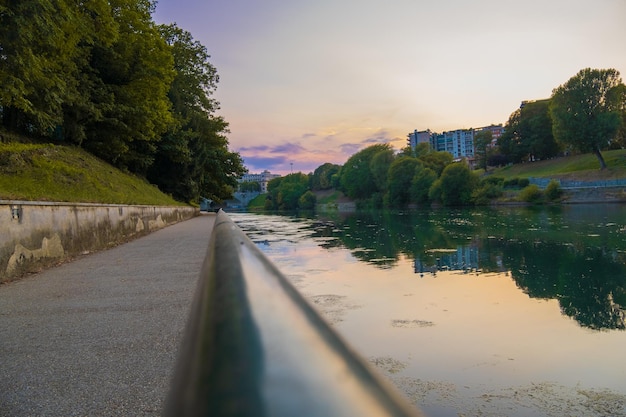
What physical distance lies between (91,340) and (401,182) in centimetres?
7660

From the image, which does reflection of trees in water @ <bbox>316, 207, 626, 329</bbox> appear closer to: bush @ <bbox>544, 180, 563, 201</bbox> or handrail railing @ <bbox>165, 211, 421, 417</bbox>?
handrail railing @ <bbox>165, 211, 421, 417</bbox>

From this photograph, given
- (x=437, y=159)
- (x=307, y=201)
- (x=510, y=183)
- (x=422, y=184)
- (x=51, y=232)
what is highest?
(x=437, y=159)

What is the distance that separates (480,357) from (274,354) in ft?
17.6

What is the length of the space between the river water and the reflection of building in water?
0.05 m

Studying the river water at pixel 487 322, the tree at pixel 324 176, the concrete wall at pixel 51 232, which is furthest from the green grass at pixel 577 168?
the tree at pixel 324 176

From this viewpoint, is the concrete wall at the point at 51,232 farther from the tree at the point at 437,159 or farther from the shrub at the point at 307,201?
the shrub at the point at 307,201

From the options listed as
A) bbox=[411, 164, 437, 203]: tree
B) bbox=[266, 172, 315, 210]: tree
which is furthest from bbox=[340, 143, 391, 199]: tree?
bbox=[411, 164, 437, 203]: tree

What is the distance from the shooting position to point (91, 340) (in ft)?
11.7

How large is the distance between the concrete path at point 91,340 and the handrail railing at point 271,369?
2.11 metres

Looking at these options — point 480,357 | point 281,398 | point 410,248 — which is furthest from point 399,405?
point 410,248

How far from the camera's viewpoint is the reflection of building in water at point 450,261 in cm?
1079

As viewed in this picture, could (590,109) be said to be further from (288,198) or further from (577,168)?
(288,198)

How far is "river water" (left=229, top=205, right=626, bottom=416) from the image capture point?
4.32 meters

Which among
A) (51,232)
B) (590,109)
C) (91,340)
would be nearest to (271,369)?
(91,340)
